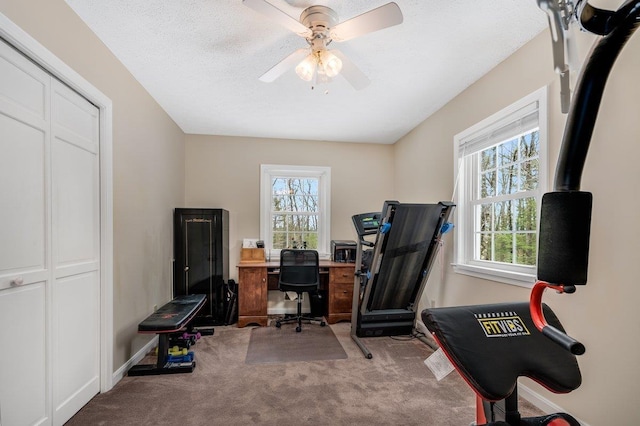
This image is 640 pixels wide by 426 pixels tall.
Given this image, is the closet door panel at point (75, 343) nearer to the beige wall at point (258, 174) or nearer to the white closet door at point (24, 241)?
the white closet door at point (24, 241)

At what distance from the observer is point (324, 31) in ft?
6.39

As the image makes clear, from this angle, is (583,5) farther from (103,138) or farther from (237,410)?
(103,138)

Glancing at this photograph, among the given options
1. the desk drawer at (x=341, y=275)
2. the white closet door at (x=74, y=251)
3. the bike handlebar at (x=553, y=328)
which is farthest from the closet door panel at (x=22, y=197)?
the desk drawer at (x=341, y=275)

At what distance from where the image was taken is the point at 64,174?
1984 mm

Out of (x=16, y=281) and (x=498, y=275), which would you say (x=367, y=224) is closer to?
(x=498, y=275)

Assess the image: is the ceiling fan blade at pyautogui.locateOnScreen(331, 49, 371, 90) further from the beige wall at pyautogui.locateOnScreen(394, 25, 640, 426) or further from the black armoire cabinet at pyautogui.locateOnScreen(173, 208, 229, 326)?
the black armoire cabinet at pyautogui.locateOnScreen(173, 208, 229, 326)

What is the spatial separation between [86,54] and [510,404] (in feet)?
10.3

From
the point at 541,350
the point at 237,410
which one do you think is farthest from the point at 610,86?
the point at 237,410

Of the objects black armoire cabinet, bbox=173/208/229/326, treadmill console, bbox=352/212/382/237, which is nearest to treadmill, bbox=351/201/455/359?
treadmill console, bbox=352/212/382/237

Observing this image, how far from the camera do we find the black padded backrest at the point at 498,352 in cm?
106

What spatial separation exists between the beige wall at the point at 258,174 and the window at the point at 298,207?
12 centimetres

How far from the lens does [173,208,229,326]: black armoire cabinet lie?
386cm

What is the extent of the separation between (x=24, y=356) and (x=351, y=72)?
8.57 ft

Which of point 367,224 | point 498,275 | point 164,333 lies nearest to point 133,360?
point 164,333
